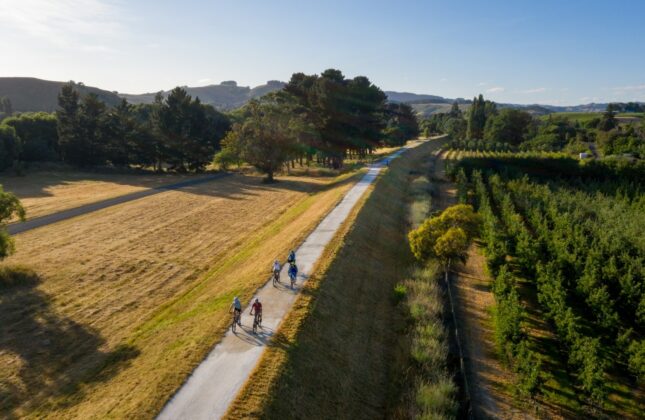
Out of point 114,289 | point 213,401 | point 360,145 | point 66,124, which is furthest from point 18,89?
point 213,401

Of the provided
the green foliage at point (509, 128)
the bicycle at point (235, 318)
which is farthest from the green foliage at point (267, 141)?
the green foliage at point (509, 128)

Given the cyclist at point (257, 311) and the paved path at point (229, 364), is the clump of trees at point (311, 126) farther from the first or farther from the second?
the cyclist at point (257, 311)

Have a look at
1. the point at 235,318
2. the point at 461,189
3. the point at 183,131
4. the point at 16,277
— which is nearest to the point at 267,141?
the point at 183,131

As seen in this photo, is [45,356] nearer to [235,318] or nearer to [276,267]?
[235,318]

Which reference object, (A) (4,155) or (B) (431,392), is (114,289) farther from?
(A) (4,155)

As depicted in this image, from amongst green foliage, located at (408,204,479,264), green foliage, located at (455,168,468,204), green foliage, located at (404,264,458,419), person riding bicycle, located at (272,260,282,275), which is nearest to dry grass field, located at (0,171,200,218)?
person riding bicycle, located at (272,260,282,275)

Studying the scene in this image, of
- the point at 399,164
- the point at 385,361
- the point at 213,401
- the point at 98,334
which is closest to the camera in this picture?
the point at 213,401
